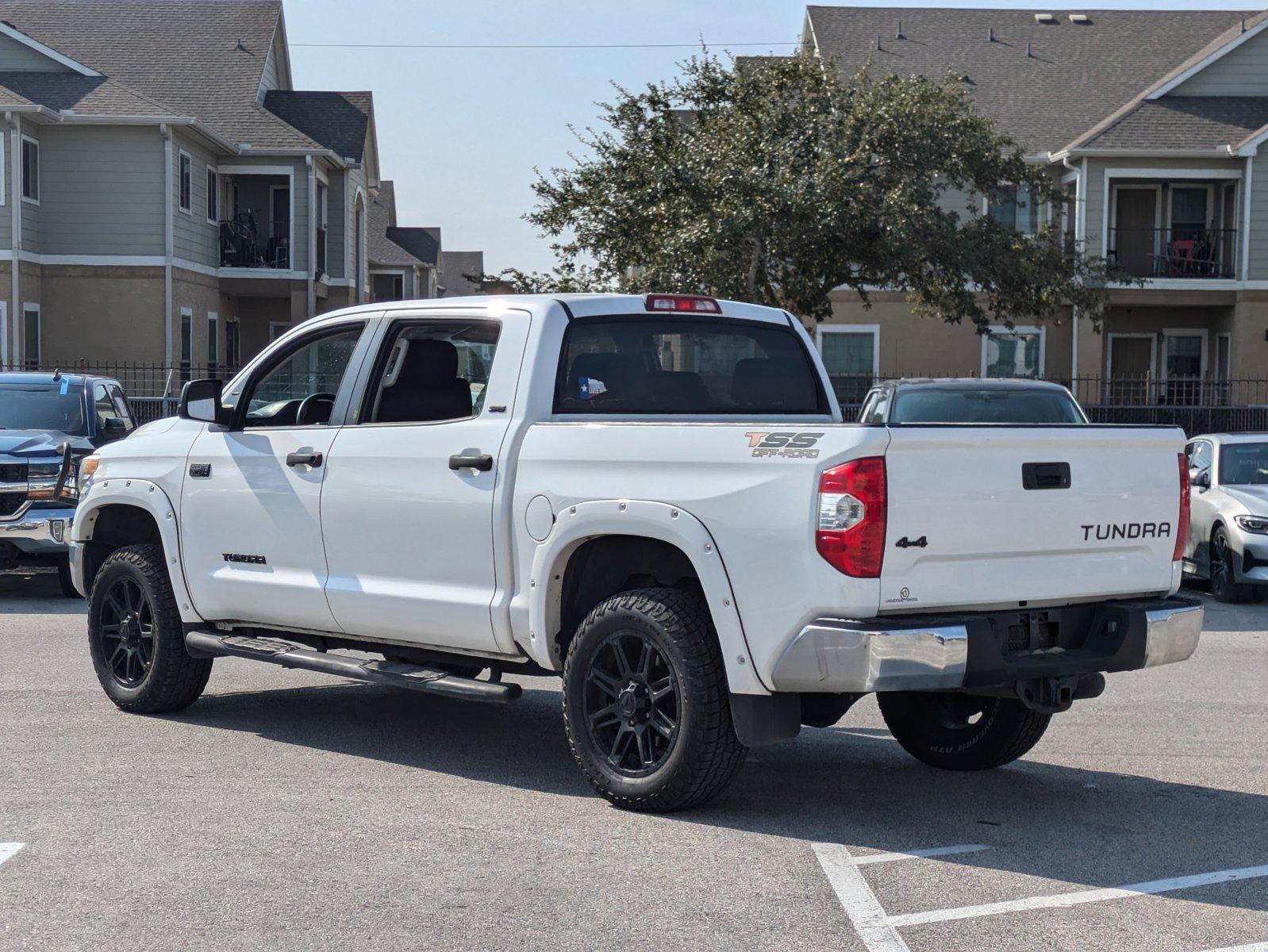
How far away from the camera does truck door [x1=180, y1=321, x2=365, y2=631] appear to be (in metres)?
7.35

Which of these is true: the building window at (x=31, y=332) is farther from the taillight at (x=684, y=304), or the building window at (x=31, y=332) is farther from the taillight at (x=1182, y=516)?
the taillight at (x=1182, y=516)

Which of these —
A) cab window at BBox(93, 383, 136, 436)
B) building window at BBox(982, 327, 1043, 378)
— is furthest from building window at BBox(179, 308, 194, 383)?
cab window at BBox(93, 383, 136, 436)

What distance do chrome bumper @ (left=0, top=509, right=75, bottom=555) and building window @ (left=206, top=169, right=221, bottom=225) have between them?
2255 cm

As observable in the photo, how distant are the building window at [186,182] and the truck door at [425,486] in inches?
1058

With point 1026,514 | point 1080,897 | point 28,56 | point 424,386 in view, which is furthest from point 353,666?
point 28,56

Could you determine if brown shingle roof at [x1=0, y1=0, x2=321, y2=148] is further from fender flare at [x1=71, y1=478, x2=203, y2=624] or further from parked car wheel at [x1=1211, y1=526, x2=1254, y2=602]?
fender flare at [x1=71, y1=478, x2=203, y2=624]

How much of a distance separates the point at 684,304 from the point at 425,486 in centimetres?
148

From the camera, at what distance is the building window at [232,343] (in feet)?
123

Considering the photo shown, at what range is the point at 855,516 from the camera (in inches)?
213

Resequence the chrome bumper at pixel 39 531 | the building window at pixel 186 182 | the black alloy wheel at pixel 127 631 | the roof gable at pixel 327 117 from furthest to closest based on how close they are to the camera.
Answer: the roof gable at pixel 327 117 → the building window at pixel 186 182 → the chrome bumper at pixel 39 531 → the black alloy wheel at pixel 127 631

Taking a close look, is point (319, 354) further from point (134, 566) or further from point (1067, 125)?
point (1067, 125)

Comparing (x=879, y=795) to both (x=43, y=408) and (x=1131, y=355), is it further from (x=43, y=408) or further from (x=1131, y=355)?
(x=1131, y=355)

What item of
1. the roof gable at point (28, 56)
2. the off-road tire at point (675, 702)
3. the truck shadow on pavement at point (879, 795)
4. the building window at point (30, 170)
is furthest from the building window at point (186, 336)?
the off-road tire at point (675, 702)

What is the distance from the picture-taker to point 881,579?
5.47 metres
